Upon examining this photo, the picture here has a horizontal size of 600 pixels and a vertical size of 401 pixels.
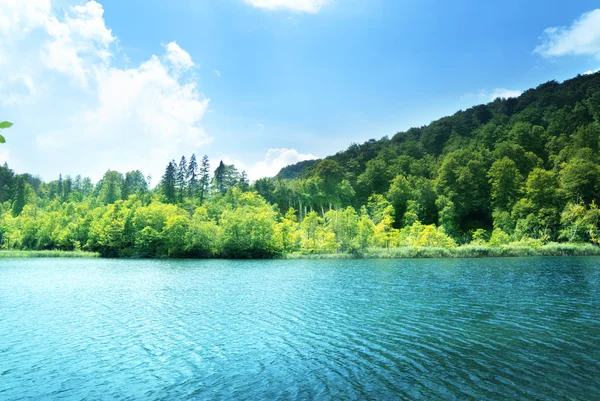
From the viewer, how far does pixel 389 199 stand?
326 ft

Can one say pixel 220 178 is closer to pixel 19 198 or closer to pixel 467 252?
pixel 19 198

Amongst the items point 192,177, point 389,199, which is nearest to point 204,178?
point 192,177

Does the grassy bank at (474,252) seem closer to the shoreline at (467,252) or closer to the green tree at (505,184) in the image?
the shoreline at (467,252)

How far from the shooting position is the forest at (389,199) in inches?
2830

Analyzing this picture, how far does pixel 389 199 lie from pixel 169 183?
70059mm

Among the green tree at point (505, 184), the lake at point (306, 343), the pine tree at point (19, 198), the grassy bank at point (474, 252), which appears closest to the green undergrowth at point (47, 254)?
the grassy bank at point (474, 252)

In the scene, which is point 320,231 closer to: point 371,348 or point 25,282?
point 25,282

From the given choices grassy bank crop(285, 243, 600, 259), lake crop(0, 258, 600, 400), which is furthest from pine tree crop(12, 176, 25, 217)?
lake crop(0, 258, 600, 400)

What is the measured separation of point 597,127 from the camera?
3593 inches

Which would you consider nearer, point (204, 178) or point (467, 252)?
point (467, 252)

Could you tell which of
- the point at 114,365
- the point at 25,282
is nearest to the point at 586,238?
the point at 114,365

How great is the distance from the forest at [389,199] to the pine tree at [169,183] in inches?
19.3

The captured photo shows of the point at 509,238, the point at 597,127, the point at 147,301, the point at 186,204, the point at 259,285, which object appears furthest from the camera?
the point at 186,204

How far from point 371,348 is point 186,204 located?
9611 centimetres
